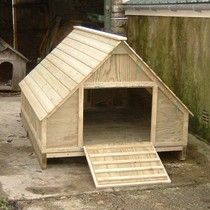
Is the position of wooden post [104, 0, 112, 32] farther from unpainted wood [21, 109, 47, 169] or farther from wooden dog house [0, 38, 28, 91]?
unpainted wood [21, 109, 47, 169]

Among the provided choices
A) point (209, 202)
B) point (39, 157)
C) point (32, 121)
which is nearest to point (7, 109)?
point (32, 121)

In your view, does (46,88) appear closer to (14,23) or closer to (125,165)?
(125,165)

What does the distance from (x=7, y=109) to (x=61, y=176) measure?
14.6ft

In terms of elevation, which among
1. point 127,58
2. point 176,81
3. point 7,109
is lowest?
point 7,109

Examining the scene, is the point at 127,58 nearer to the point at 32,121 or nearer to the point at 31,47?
the point at 32,121

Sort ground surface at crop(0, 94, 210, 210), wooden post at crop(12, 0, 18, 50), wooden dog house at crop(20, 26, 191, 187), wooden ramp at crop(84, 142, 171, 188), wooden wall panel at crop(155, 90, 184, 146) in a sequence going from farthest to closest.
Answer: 1. wooden post at crop(12, 0, 18, 50)
2. wooden wall panel at crop(155, 90, 184, 146)
3. wooden dog house at crop(20, 26, 191, 187)
4. wooden ramp at crop(84, 142, 171, 188)
5. ground surface at crop(0, 94, 210, 210)

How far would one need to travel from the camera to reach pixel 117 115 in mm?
8555

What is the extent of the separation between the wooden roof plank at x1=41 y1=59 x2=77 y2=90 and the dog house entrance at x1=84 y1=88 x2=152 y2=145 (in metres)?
0.86

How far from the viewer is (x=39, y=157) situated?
6793 mm

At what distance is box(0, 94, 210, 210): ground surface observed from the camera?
5602mm

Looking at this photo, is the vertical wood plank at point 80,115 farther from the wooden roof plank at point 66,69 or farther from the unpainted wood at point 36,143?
the unpainted wood at point 36,143

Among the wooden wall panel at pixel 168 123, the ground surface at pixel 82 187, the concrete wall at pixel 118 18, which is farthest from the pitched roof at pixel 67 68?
the concrete wall at pixel 118 18

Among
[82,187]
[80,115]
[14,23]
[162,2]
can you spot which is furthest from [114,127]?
[14,23]

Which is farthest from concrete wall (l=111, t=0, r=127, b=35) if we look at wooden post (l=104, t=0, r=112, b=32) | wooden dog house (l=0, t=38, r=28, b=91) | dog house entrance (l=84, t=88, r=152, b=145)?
dog house entrance (l=84, t=88, r=152, b=145)
